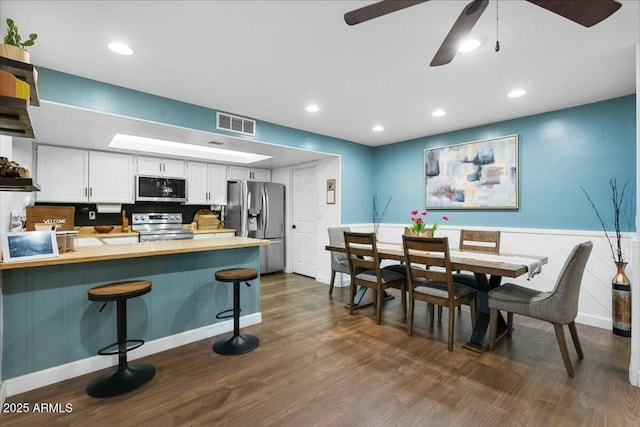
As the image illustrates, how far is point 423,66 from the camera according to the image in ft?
8.14

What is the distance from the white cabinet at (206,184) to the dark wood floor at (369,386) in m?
2.88

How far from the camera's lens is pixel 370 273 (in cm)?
352

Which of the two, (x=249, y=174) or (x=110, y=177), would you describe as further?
(x=249, y=174)

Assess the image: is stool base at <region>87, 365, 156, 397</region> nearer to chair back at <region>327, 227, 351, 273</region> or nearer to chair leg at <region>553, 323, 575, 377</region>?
chair back at <region>327, 227, 351, 273</region>

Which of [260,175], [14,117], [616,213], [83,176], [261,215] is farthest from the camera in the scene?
[260,175]

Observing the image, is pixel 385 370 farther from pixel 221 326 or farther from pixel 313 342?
pixel 221 326

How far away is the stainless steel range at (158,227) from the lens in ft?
15.0

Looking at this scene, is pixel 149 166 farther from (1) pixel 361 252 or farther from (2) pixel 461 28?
(2) pixel 461 28

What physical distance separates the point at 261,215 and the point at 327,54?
3.70 meters

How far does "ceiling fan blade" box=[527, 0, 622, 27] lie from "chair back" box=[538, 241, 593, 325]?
1.55 m

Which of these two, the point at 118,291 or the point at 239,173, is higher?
the point at 239,173

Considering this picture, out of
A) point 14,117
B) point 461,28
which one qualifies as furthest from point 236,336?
point 461,28

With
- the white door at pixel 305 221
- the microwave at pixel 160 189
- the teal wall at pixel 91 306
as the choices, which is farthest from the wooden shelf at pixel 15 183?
the white door at pixel 305 221

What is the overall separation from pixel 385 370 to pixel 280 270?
377 centimetres
